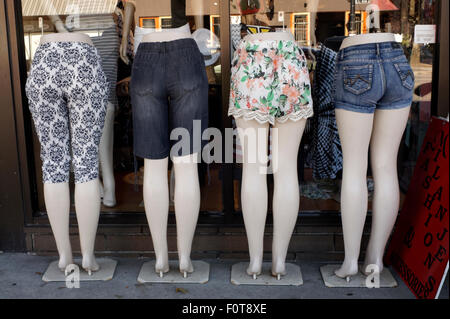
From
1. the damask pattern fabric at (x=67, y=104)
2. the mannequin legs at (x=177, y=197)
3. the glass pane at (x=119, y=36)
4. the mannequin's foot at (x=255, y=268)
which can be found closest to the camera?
the damask pattern fabric at (x=67, y=104)

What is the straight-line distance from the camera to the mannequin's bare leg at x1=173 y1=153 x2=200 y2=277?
8.26ft

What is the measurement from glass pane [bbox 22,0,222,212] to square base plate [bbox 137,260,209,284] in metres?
0.42

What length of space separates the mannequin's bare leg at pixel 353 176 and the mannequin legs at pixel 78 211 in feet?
4.31

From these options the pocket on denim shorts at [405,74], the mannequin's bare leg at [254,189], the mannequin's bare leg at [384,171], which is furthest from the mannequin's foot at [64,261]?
the pocket on denim shorts at [405,74]

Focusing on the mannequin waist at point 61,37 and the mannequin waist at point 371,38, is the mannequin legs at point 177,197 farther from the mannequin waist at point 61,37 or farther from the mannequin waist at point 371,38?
the mannequin waist at point 371,38

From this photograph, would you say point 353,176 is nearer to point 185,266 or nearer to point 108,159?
point 185,266

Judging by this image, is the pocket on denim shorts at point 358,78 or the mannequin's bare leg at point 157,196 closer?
the pocket on denim shorts at point 358,78

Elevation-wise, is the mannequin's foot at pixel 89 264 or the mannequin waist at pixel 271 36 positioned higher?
the mannequin waist at pixel 271 36

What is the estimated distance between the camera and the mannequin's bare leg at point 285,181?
245cm

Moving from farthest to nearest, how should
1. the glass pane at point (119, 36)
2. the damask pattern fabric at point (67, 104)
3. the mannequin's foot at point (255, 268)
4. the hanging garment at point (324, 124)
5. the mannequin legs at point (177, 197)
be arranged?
the glass pane at point (119, 36)
the hanging garment at point (324, 124)
the mannequin's foot at point (255, 268)
the mannequin legs at point (177, 197)
the damask pattern fabric at point (67, 104)

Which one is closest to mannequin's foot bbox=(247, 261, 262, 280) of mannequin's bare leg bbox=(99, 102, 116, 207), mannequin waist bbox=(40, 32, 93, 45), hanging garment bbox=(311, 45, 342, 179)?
hanging garment bbox=(311, 45, 342, 179)
